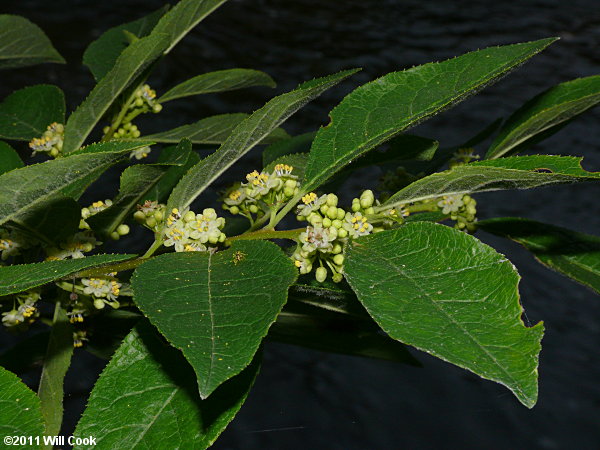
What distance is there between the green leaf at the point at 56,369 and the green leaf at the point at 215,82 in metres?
0.31

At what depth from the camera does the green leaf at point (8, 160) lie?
72 centimetres

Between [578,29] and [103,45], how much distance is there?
1730mm

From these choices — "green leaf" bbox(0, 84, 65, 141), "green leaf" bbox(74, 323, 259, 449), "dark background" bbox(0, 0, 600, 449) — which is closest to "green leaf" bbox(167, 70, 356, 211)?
"green leaf" bbox(74, 323, 259, 449)

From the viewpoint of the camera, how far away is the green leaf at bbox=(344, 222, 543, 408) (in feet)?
1.31

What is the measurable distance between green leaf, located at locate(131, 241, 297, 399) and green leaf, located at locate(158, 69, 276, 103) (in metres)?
0.41

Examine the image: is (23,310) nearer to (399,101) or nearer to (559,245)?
(399,101)

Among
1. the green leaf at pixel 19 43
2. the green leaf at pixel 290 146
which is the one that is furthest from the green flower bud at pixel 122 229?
the green leaf at pixel 19 43

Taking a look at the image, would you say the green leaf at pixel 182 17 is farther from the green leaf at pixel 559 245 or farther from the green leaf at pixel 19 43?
the green leaf at pixel 559 245

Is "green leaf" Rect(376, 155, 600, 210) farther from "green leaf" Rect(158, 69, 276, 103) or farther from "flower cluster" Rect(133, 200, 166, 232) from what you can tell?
"green leaf" Rect(158, 69, 276, 103)

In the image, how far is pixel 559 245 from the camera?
723 mm

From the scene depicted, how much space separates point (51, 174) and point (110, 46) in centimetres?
53

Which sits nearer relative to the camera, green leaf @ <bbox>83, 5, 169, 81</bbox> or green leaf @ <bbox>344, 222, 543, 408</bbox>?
green leaf @ <bbox>344, 222, 543, 408</bbox>

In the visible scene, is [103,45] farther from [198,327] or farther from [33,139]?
[198,327]

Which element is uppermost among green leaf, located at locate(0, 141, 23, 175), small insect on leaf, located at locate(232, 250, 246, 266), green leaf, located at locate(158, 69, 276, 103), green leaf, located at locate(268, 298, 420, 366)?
small insect on leaf, located at locate(232, 250, 246, 266)
